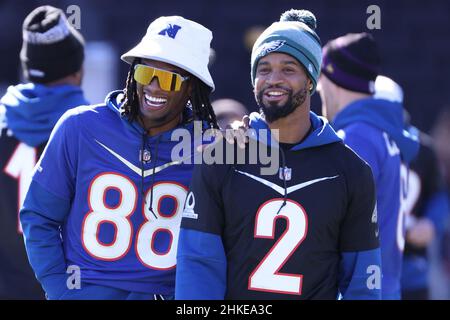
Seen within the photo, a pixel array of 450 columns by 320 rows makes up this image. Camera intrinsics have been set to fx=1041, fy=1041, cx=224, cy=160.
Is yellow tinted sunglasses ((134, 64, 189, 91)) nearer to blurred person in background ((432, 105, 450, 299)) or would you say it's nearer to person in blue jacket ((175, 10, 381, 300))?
person in blue jacket ((175, 10, 381, 300))

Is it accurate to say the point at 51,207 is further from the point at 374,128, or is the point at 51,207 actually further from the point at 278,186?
the point at 374,128

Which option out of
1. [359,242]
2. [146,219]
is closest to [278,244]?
[359,242]

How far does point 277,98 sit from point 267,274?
65 centimetres

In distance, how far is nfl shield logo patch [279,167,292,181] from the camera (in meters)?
3.79

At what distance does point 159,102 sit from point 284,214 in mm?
677

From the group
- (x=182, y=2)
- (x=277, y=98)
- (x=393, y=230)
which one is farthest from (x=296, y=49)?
(x=182, y=2)

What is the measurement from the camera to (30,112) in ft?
15.7

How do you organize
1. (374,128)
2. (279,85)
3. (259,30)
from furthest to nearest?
(259,30)
(374,128)
(279,85)

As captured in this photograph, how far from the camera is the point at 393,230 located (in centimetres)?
507

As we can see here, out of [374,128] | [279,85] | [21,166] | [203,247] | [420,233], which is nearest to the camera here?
[203,247]

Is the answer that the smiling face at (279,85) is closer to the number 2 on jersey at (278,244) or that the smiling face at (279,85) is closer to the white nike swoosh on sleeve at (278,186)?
the white nike swoosh on sleeve at (278,186)

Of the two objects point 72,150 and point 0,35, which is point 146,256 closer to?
point 72,150

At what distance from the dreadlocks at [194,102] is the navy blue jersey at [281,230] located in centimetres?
44

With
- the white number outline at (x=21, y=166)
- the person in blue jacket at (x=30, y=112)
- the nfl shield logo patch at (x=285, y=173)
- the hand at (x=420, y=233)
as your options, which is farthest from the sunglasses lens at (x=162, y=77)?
the hand at (x=420, y=233)
